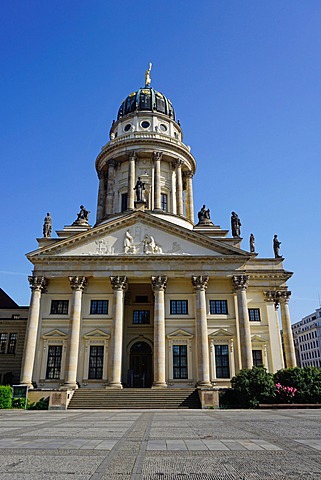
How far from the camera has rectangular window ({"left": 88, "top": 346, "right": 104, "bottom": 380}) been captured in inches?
1389

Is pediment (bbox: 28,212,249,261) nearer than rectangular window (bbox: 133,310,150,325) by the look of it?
Yes

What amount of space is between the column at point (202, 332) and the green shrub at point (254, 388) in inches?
211

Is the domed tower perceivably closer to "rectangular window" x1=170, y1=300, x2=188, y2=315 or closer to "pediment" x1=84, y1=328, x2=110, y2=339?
"rectangular window" x1=170, y1=300, x2=188, y2=315

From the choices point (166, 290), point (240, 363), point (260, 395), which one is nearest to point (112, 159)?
point (166, 290)

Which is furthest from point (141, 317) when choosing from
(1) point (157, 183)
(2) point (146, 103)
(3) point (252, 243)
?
(2) point (146, 103)

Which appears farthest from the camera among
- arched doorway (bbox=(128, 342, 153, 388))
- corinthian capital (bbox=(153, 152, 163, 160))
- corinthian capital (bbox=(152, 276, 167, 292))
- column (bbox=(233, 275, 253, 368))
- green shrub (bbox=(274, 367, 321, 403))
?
corinthian capital (bbox=(153, 152, 163, 160))

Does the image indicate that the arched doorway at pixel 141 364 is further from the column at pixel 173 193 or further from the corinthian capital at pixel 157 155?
the corinthian capital at pixel 157 155

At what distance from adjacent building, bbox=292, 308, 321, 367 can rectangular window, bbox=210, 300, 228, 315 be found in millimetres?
82213

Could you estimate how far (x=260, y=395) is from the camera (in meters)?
27.0

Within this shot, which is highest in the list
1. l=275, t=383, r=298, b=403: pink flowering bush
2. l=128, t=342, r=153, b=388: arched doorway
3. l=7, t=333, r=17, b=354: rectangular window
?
l=7, t=333, r=17, b=354: rectangular window

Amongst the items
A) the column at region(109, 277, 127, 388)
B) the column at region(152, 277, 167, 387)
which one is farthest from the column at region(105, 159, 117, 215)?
the column at region(152, 277, 167, 387)

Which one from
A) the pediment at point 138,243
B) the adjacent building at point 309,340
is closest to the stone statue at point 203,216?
the pediment at point 138,243

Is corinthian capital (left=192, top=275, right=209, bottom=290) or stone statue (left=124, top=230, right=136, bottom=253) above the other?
stone statue (left=124, top=230, right=136, bottom=253)

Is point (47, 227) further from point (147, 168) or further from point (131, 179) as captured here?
point (147, 168)
